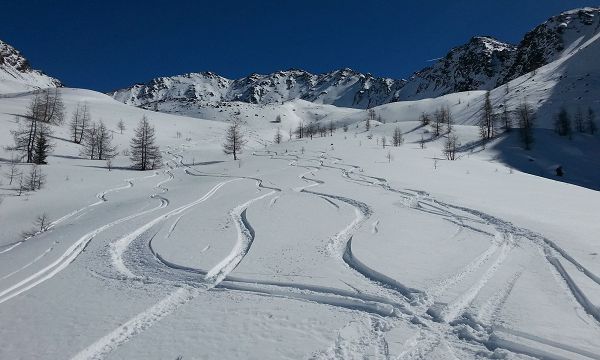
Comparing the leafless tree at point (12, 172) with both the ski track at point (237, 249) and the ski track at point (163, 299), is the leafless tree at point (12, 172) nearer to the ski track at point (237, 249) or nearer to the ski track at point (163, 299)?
the ski track at point (163, 299)

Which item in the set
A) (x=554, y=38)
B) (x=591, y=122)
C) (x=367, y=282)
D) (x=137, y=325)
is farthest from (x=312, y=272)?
(x=554, y=38)

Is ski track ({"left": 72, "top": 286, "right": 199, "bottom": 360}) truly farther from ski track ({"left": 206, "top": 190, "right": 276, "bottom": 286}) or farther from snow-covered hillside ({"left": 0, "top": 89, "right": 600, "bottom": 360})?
ski track ({"left": 206, "top": 190, "right": 276, "bottom": 286})

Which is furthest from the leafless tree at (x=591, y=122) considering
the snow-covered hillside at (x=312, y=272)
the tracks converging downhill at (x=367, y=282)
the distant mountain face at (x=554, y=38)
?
the distant mountain face at (x=554, y=38)

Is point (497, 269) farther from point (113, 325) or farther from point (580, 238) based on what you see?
point (113, 325)

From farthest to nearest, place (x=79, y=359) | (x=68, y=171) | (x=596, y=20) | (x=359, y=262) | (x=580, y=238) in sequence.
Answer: (x=596, y=20) → (x=68, y=171) → (x=580, y=238) → (x=359, y=262) → (x=79, y=359)

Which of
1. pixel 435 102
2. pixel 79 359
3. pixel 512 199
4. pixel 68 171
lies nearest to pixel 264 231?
pixel 79 359

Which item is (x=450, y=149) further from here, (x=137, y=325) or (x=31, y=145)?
(x=31, y=145)

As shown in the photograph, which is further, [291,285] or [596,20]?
[596,20]

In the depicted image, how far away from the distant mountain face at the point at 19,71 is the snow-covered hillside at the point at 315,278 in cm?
13870

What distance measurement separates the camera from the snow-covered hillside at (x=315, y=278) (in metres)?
4.74

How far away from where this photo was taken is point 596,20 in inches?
6747

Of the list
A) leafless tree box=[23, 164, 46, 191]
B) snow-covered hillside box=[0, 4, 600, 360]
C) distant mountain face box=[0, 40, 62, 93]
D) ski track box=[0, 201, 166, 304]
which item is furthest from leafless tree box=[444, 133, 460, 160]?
distant mountain face box=[0, 40, 62, 93]

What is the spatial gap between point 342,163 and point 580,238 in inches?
775

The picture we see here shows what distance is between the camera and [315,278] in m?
6.84
